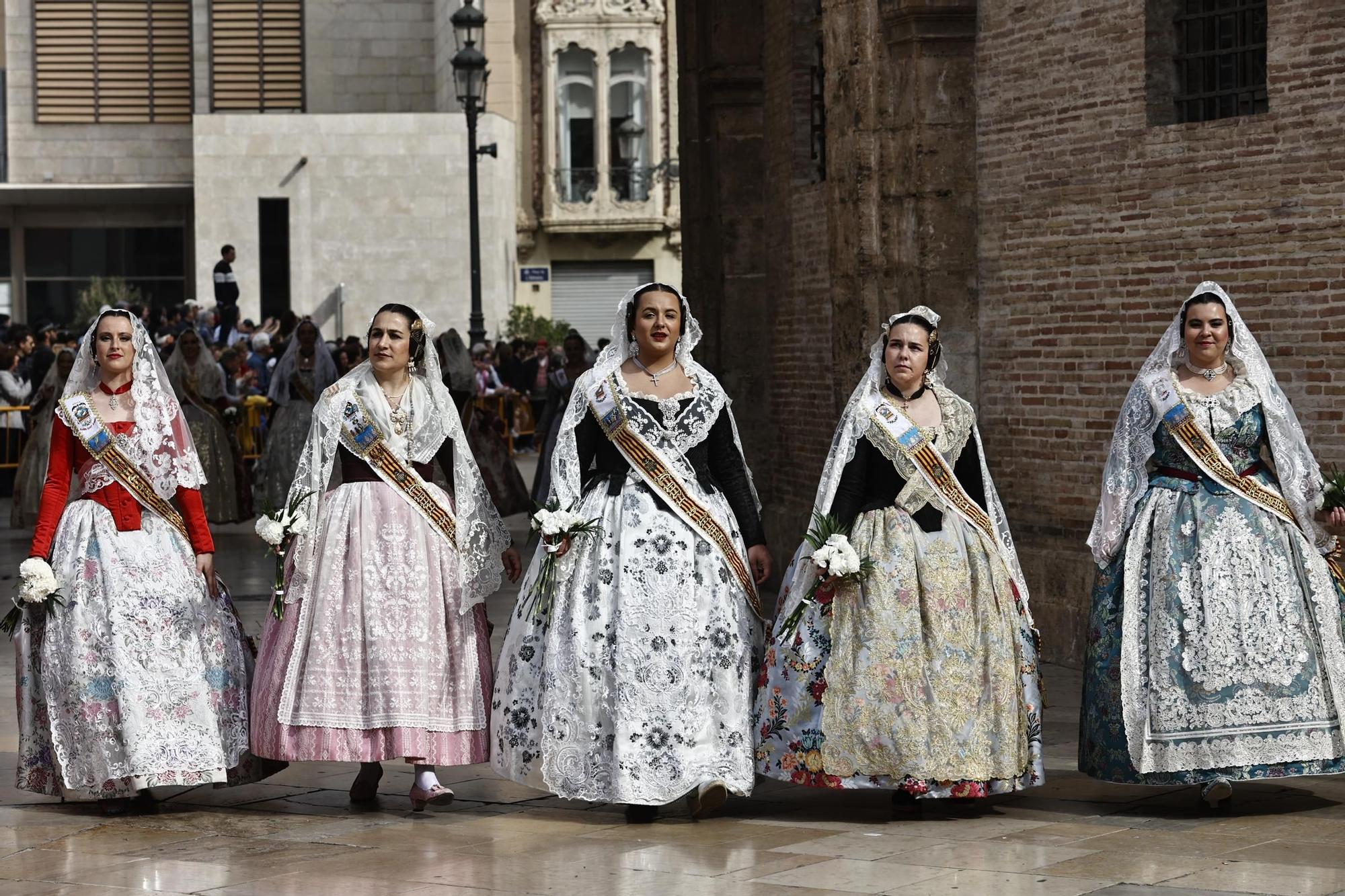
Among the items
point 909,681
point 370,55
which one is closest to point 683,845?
point 909,681

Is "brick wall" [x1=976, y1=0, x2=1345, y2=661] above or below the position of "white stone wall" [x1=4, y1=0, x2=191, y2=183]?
below

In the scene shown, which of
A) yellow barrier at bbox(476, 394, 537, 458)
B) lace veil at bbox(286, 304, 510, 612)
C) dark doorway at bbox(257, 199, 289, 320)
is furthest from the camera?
dark doorway at bbox(257, 199, 289, 320)

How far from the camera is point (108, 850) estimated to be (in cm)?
773

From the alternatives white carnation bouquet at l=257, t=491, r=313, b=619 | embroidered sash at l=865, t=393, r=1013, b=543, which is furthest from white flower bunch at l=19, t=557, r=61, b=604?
embroidered sash at l=865, t=393, r=1013, b=543

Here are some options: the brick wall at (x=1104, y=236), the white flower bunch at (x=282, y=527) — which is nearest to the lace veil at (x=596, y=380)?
the white flower bunch at (x=282, y=527)

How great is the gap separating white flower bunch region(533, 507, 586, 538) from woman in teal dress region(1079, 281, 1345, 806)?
1968 millimetres

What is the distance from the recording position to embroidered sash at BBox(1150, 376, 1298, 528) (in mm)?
8188

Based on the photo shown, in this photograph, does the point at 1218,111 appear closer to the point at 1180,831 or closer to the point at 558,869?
the point at 1180,831

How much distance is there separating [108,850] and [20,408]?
54.5 feet

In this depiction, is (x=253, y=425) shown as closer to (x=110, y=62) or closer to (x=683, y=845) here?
(x=683, y=845)

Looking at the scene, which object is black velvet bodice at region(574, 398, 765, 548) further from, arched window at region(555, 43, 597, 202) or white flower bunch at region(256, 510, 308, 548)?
arched window at region(555, 43, 597, 202)

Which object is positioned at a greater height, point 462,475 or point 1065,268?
point 1065,268

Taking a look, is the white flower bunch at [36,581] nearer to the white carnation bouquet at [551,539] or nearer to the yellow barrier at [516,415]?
the white carnation bouquet at [551,539]

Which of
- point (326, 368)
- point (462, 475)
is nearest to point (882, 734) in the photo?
point (462, 475)
